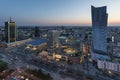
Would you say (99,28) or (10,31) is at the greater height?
(99,28)

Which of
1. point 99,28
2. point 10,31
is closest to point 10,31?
point 10,31

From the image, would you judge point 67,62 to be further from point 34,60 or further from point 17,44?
point 17,44

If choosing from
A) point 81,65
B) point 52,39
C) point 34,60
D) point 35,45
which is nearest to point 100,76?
point 81,65

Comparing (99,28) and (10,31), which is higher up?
(99,28)

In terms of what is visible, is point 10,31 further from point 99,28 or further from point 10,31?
point 99,28

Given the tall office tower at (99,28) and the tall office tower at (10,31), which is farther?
the tall office tower at (10,31)

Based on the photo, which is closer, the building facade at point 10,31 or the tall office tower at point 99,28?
the tall office tower at point 99,28

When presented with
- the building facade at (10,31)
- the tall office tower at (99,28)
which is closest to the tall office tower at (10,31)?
the building facade at (10,31)

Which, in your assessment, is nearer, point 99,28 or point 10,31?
point 99,28

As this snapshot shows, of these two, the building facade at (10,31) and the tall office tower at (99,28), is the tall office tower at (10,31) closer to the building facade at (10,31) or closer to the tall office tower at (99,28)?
the building facade at (10,31)
